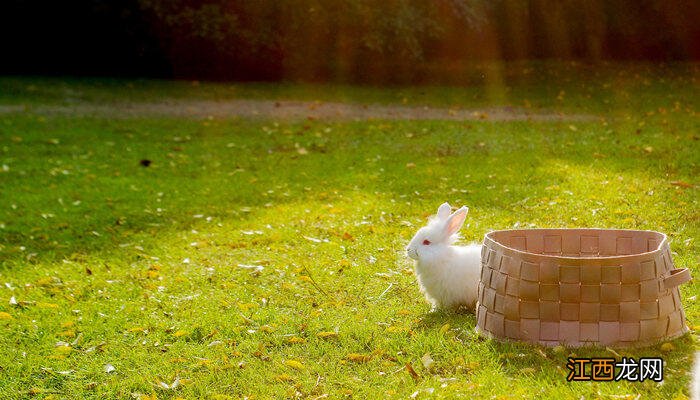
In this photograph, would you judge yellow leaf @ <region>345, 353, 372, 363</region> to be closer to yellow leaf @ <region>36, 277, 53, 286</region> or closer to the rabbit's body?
the rabbit's body

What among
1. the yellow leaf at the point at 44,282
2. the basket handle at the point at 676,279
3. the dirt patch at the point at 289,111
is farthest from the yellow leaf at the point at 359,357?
the dirt patch at the point at 289,111

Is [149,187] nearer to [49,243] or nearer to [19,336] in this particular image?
[49,243]

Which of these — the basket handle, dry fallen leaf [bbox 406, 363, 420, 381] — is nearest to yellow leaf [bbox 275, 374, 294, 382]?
dry fallen leaf [bbox 406, 363, 420, 381]

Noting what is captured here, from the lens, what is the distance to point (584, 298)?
3768 mm

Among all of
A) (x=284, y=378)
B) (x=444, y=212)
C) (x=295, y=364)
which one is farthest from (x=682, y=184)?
(x=284, y=378)

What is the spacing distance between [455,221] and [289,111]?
32.3 feet

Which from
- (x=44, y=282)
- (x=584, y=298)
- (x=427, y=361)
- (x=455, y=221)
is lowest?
(x=44, y=282)

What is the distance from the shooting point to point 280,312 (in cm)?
480

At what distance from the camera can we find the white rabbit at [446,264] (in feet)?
14.7

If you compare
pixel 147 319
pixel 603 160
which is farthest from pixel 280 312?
pixel 603 160

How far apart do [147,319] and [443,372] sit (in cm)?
181

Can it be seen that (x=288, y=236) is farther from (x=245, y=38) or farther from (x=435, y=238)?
(x=245, y=38)

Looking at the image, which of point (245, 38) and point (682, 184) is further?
point (245, 38)

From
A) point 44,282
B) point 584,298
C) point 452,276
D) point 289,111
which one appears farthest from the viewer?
point 289,111
